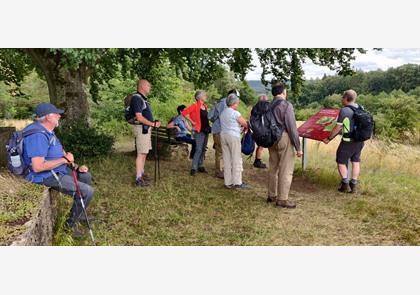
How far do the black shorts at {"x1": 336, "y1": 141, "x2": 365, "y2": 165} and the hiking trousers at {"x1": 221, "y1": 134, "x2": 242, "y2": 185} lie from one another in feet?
5.62

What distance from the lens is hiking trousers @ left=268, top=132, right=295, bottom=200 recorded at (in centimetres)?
729

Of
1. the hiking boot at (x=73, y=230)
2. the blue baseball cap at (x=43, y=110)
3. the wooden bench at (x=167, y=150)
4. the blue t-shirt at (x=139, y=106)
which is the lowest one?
the wooden bench at (x=167, y=150)

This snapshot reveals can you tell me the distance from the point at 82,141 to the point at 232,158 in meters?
4.44

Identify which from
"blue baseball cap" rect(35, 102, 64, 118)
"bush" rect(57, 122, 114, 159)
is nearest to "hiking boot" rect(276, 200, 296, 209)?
"blue baseball cap" rect(35, 102, 64, 118)

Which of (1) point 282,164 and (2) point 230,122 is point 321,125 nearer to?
(2) point 230,122

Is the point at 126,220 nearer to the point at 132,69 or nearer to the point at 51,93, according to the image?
the point at 51,93

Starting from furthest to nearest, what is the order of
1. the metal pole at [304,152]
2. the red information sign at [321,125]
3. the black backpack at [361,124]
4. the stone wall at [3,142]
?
the metal pole at [304,152], the red information sign at [321,125], the stone wall at [3,142], the black backpack at [361,124]

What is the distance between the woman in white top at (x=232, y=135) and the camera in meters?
8.29

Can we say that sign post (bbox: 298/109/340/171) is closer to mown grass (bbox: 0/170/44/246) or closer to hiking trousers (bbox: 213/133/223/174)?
hiking trousers (bbox: 213/133/223/174)

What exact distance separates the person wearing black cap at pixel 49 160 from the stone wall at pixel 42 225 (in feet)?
0.64

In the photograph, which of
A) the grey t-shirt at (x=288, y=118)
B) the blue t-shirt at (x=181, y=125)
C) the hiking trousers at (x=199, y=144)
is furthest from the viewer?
the blue t-shirt at (x=181, y=125)

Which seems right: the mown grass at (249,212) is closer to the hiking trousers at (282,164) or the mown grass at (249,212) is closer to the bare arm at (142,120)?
the hiking trousers at (282,164)

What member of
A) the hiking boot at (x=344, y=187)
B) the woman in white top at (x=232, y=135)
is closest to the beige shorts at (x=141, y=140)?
the woman in white top at (x=232, y=135)

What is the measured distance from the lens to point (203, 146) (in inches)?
383
